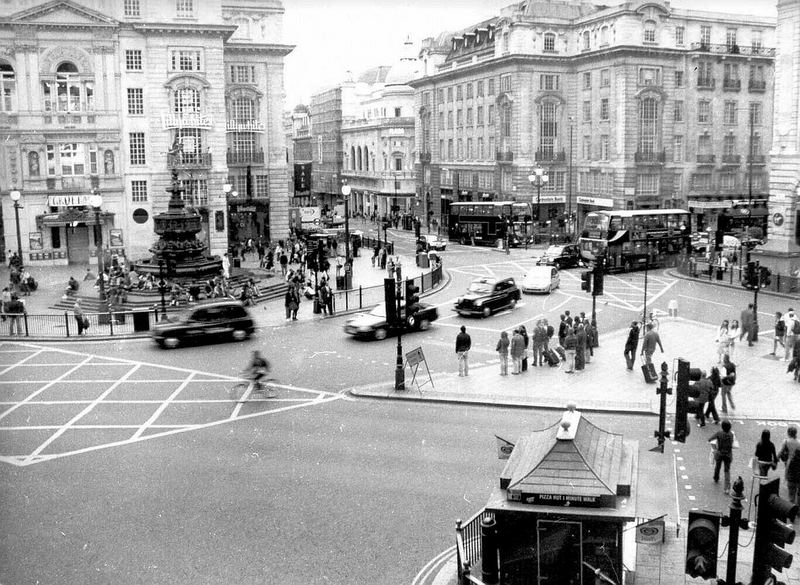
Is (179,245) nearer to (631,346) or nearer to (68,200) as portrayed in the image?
(68,200)

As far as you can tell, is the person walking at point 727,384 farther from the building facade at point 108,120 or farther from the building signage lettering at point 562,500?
the building facade at point 108,120

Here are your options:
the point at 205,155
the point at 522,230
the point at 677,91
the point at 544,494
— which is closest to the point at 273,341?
the point at 544,494

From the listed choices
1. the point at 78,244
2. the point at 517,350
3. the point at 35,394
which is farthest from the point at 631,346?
the point at 78,244

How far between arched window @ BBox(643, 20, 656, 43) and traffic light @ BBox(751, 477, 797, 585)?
65.4m

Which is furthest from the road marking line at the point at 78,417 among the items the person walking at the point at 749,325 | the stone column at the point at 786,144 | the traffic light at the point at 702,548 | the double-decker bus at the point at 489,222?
the double-decker bus at the point at 489,222

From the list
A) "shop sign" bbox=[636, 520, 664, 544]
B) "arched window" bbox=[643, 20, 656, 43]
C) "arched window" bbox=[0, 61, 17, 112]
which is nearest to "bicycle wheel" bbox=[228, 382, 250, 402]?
"shop sign" bbox=[636, 520, 664, 544]

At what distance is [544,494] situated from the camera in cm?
997

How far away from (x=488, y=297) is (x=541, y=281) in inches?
266

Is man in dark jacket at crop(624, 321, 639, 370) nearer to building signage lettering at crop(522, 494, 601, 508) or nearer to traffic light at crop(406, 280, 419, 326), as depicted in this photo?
traffic light at crop(406, 280, 419, 326)

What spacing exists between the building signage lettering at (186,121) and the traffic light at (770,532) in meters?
53.7

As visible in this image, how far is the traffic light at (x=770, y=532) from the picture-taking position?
822cm

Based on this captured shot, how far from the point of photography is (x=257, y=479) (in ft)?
54.6

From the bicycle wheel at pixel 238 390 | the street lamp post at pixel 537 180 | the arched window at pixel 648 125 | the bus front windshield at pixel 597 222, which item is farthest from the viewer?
the arched window at pixel 648 125

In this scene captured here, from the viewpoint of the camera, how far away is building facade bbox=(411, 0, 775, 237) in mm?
68625
